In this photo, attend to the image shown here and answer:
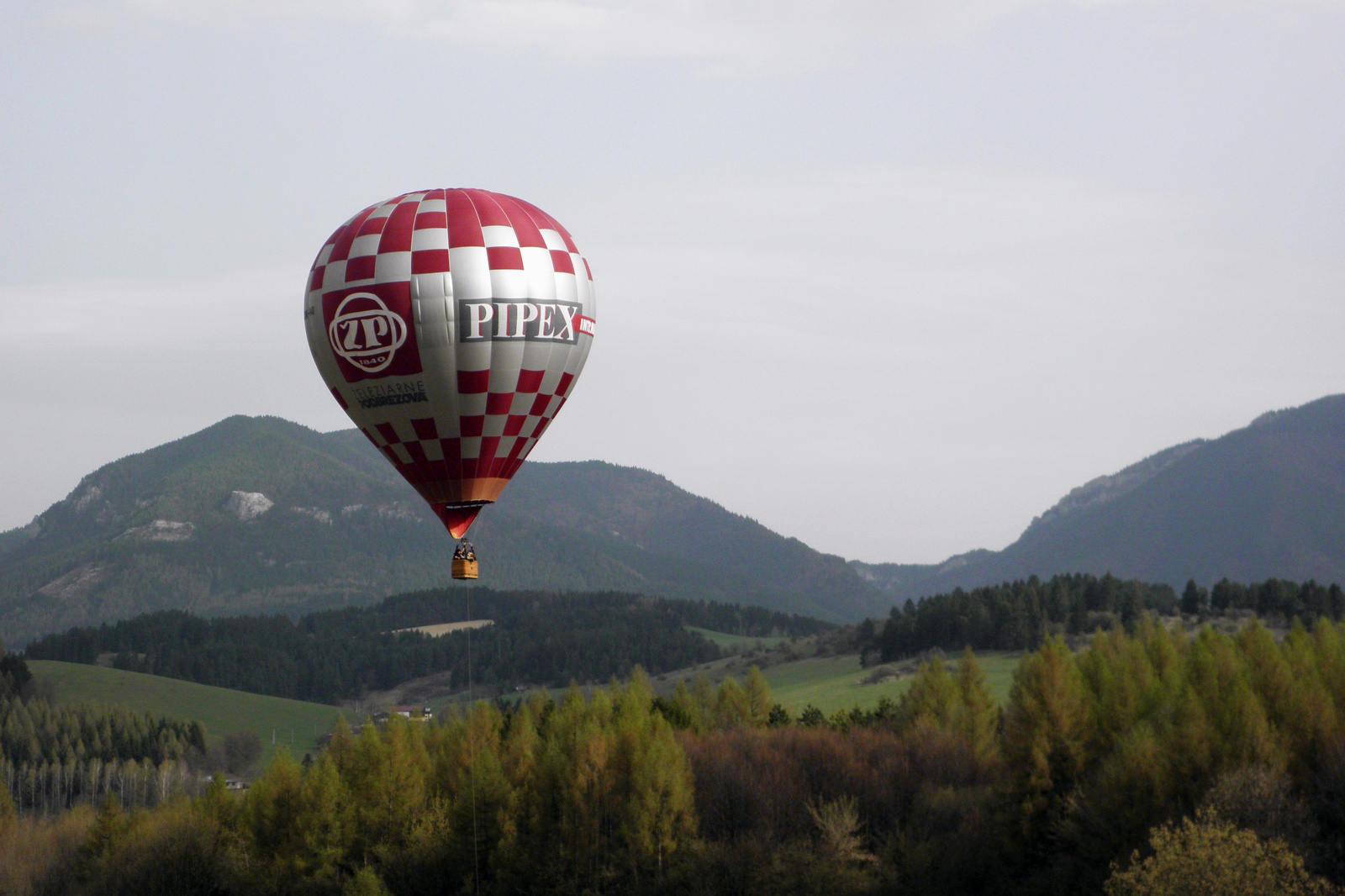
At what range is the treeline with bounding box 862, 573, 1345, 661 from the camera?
175500 millimetres

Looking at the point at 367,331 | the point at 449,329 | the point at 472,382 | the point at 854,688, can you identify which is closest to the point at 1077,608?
the point at 854,688

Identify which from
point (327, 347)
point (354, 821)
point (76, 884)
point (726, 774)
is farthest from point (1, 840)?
point (327, 347)

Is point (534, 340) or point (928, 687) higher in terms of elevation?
point (534, 340)

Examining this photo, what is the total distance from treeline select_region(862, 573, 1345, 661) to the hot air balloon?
141051mm

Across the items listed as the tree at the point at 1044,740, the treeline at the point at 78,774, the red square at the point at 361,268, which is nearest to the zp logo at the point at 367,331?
the red square at the point at 361,268

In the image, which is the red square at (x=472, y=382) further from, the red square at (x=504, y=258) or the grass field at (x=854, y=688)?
the grass field at (x=854, y=688)

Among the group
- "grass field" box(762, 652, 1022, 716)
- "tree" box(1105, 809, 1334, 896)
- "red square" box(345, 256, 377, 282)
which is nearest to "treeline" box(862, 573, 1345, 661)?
"grass field" box(762, 652, 1022, 716)

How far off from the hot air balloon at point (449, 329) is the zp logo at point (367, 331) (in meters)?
0.04

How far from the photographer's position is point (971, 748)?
309 ft

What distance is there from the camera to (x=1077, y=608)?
623ft

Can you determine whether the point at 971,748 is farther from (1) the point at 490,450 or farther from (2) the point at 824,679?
(2) the point at 824,679

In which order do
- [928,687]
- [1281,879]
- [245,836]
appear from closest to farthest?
[1281,879], [245,836], [928,687]

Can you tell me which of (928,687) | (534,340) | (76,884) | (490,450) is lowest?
(76,884)

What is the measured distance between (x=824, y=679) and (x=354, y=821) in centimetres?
10720
